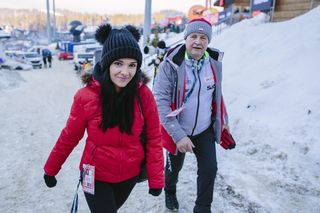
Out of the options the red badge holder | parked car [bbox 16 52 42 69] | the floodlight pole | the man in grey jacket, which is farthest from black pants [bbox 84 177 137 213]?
parked car [bbox 16 52 42 69]

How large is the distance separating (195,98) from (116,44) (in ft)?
3.94

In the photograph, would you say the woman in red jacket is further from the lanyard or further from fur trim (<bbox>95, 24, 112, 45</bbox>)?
the lanyard

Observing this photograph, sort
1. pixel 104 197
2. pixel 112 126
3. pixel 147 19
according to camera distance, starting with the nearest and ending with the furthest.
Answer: pixel 112 126, pixel 104 197, pixel 147 19

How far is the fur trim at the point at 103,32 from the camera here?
246cm

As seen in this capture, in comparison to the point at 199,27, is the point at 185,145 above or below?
below

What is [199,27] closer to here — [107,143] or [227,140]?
[227,140]

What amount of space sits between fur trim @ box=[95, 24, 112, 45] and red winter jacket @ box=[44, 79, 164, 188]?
369 mm

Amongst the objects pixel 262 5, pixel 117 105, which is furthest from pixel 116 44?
pixel 262 5

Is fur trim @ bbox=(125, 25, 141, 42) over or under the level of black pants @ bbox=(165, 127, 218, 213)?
over

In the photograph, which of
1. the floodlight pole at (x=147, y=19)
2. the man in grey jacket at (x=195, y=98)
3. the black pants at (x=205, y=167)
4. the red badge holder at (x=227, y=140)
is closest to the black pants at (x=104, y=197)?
the man in grey jacket at (x=195, y=98)

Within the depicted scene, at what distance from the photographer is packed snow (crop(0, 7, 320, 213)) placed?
4.12 m

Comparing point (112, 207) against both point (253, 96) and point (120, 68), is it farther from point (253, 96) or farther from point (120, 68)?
point (253, 96)

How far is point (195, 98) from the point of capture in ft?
10.5

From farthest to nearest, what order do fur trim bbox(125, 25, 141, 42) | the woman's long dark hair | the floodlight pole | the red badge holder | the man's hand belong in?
the floodlight pole, the red badge holder, the man's hand, fur trim bbox(125, 25, 141, 42), the woman's long dark hair
